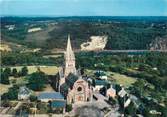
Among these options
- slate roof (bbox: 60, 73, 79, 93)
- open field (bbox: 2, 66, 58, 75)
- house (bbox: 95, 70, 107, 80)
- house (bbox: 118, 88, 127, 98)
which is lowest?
open field (bbox: 2, 66, 58, 75)

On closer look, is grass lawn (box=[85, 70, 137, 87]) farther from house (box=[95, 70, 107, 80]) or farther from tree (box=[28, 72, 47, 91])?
tree (box=[28, 72, 47, 91])

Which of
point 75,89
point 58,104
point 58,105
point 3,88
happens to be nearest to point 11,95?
point 3,88

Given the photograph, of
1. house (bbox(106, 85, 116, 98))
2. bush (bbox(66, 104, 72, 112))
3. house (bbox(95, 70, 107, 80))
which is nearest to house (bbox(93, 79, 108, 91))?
house (bbox(106, 85, 116, 98))

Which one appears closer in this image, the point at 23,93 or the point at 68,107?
the point at 68,107

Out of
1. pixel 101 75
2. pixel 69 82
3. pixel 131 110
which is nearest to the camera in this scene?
pixel 131 110

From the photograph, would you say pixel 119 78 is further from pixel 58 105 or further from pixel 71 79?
pixel 58 105

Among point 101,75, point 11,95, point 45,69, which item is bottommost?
point 45,69

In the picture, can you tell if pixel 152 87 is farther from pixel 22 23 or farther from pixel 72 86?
pixel 22 23

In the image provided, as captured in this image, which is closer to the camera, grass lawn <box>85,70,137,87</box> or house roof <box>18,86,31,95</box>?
house roof <box>18,86,31,95</box>
